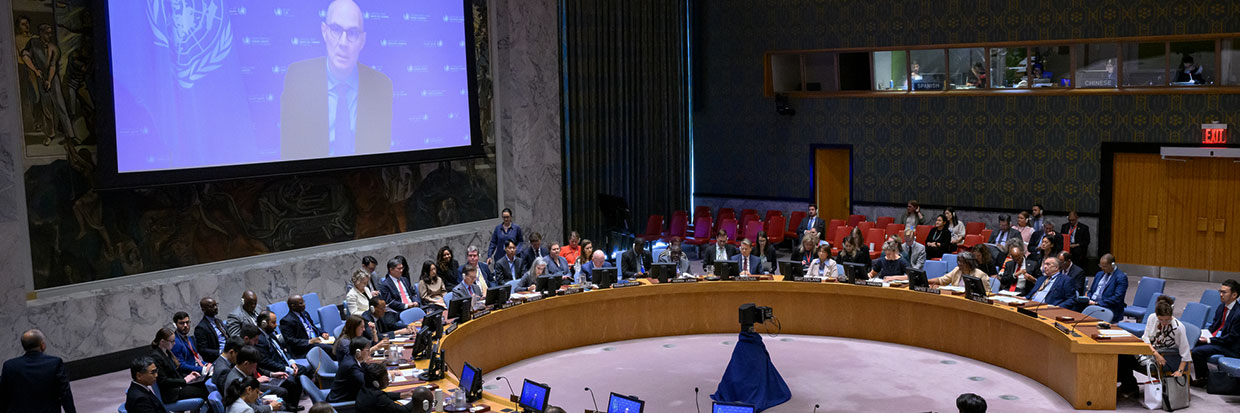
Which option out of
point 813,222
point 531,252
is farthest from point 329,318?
point 813,222

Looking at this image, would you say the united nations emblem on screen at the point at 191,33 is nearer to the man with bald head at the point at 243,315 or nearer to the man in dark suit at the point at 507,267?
the man with bald head at the point at 243,315

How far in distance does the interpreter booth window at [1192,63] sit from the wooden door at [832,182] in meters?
5.10

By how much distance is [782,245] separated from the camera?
58.2ft

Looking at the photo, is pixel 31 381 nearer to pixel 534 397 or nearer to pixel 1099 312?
pixel 534 397

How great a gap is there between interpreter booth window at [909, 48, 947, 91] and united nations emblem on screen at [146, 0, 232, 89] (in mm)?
10083

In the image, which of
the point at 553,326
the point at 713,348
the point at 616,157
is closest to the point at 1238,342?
the point at 713,348

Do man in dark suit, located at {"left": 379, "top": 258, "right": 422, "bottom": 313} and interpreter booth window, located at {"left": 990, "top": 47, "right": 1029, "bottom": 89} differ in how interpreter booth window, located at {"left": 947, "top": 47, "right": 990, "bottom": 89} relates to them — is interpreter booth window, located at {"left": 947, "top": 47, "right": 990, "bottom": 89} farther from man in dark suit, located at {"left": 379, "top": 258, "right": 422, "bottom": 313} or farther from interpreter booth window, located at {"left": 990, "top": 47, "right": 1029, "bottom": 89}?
man in dark suit, located at {"left": 379, "top": 258, "right": 422, "bottom": 313}

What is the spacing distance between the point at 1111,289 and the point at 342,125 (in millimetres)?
8589

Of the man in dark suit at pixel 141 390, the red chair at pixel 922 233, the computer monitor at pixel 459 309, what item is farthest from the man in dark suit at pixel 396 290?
the red chair at pixel 922 233

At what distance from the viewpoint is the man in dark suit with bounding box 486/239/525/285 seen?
12.6 meters

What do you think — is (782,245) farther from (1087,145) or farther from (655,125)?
(1087,145)

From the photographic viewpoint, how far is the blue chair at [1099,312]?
10.1m

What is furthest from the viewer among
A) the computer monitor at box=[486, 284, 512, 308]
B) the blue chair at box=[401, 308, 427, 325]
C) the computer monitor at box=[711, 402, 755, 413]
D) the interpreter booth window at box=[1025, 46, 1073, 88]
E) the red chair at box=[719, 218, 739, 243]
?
the red chair at box=[719, 218, 739, 243]

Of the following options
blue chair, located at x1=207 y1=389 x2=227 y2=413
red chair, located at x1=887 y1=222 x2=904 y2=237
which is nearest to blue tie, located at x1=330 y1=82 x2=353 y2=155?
blue chair, located at x1=207 y1=389 x2=227 y2=413
